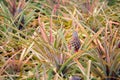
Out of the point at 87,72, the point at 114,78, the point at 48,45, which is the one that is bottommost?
the point at 114,78

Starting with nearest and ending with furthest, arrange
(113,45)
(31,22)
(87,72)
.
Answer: (87,72) < (113,45) < (31,22)

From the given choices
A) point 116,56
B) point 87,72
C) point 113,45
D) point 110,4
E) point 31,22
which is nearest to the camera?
point 87,72

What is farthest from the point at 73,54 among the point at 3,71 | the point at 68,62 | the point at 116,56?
the point at 3,71

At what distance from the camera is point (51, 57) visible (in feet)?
5.43

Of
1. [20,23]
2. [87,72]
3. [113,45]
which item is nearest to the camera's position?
[87,72]

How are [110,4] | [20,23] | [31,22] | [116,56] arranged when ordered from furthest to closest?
[110,4]
[31,22]
[20,23]
[116,56]

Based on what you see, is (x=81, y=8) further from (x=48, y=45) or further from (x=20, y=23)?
(x=48, y=45)

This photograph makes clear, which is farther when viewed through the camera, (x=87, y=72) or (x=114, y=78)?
(x=114, y=78)

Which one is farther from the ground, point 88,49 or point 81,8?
point 81,8

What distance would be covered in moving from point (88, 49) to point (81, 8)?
933 millimetres

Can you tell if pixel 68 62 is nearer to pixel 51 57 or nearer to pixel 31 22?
pixel 51 57

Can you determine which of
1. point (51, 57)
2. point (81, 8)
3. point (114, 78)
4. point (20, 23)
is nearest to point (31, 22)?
point (20, 23)

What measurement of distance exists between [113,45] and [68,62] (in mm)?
323

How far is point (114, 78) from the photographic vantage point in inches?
63.3
